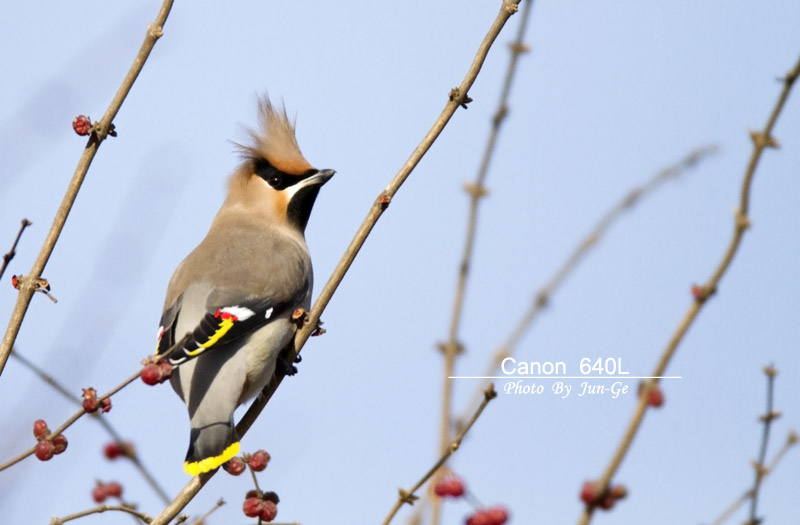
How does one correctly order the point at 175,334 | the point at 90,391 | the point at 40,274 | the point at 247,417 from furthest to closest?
the point at 175,334 → the point at 247,417 → the point at 40,274 → the point at 90,391

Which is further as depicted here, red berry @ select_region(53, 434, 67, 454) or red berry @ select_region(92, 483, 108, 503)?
red berry @ select_region(92, 483, 108, 503)

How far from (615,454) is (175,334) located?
2.41m

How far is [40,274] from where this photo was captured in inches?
101

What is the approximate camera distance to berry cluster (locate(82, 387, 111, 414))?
2279 millimetres

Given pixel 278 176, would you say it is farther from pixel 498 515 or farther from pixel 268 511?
pixel 498 515

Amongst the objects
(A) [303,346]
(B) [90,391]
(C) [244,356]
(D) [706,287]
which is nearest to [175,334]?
(C) [244,356]

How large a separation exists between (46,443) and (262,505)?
641 millimetres

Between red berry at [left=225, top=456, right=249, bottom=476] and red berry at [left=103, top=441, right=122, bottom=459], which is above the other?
red berry at [left=103, top=441, right=122, bottom=459]

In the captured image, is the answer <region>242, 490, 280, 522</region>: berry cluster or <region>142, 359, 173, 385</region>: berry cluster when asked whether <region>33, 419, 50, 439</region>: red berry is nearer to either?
<region>142, 359, 173, 385</region>: berry cluster

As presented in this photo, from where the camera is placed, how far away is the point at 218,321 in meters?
3.67

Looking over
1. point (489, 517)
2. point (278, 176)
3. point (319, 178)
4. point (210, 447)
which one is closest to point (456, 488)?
point (489, 517)

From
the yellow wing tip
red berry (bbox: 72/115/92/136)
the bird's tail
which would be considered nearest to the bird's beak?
the bird's tail

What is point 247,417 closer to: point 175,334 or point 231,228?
point 175,334

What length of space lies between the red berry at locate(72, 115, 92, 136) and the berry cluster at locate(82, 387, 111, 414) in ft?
2.40
